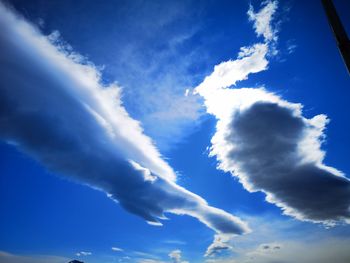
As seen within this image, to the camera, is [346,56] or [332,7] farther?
[332,7]

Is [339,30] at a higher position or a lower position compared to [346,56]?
higher

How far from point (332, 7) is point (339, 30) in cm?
97

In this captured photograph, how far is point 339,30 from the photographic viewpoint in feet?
22.8

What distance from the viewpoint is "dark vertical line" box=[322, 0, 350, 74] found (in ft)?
21.6

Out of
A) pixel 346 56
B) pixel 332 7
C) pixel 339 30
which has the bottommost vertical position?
pixel 346 56

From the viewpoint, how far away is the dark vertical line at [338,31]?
659 centimetres

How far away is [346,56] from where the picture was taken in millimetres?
6594

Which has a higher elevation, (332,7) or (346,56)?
(332,7)

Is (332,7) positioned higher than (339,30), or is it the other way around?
(332,7)

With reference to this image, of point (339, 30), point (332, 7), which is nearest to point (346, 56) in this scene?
point (339, 30)

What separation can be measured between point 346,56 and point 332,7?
2.12 meters

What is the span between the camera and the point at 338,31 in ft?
22.8

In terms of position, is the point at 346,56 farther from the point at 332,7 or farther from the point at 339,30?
the point at 332,7
